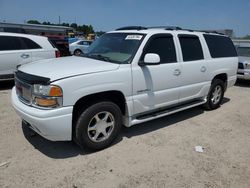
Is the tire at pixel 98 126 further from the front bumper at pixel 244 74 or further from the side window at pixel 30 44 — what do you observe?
the front bumper at pixel 244 74

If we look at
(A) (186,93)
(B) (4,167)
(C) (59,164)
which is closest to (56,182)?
(C) (59,164)

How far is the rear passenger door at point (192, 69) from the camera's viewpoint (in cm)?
482

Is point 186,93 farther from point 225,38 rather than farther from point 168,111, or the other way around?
point 225,38

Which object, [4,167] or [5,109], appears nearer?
[4,167]

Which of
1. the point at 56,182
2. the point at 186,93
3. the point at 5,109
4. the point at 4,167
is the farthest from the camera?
the point at 5,109

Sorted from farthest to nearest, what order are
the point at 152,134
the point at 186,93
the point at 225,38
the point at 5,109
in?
1. the point at 225,38
2. the point at 5,109
3. the point at 186,93
4. the point at 152,134

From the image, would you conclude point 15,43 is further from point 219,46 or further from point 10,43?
point 219,46

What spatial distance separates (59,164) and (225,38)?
17.3ft

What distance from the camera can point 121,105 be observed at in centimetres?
406

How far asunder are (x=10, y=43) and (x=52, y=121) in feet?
17.6

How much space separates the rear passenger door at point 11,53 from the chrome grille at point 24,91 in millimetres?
4001

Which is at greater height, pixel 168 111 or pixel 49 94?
pixel 49 94

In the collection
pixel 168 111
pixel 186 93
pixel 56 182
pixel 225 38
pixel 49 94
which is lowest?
pixel 56 182

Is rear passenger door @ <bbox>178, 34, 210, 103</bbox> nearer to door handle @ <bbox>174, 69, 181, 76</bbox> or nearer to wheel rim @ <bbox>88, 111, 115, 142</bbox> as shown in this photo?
door handle @ <bbox>174, 69, 181, 76</bbox>
